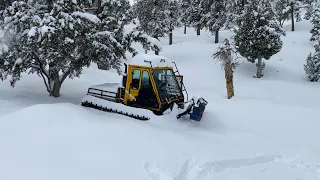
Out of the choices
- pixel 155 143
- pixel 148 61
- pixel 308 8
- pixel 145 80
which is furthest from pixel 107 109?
pixel 308 8

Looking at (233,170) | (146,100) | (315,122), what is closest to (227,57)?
(315,122)

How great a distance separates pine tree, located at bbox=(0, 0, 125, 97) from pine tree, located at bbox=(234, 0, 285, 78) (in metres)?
18.2

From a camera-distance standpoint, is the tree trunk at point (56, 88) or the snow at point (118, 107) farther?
the tree trunk at point (56, 88)

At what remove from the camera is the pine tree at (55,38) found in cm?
1198

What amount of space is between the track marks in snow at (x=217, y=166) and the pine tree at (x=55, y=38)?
7.22m

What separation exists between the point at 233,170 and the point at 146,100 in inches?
202

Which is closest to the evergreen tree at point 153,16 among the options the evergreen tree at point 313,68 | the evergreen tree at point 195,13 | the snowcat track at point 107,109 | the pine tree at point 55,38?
the evergreen tree at point 195,13

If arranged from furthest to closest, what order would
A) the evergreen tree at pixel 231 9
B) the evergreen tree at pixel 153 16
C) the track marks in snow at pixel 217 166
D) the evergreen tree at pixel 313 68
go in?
the evergreen tree at pixel 231 9
the evergreen tree at pixel 153 16
the evergreen tree at pixel 313 68
the track marks in snow at pixel 217 166

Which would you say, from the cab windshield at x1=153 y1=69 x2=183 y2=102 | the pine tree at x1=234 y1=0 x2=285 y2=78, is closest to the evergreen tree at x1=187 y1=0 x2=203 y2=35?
the pine tree at x1=234 y1=0 x2=285 y2=78

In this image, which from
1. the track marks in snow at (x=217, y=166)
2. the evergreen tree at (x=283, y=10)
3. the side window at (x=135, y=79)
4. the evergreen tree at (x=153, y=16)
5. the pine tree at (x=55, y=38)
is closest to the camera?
the track marks in snow at (x=217, y=166)

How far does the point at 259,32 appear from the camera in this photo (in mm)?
29062

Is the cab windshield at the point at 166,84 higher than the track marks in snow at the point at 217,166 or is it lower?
higher

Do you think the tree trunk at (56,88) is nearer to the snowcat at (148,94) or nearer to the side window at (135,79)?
the snowcat at (148,94)

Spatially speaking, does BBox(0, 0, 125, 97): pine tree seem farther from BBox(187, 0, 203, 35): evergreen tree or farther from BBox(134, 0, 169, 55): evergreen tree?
BBox(187, 0, 203, 35): evergreen tree
